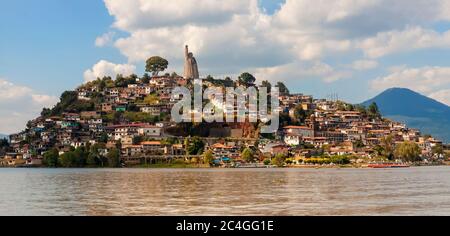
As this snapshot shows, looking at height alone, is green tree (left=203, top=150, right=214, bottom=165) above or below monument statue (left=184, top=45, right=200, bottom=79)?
below

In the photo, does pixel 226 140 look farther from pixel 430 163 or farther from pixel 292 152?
pixel 430 163

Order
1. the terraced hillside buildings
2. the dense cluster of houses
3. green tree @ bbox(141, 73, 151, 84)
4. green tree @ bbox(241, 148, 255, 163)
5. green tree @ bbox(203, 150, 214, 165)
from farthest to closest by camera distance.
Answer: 1. green tree @ bbox(141, 73, 151, 84)
2. the dense cluster of houses
3. the terraced hillside buildings
4. green tree @ bbox(241, 148, 255, 163)
5. green tree @ bbox(203, 150, 214, 165)

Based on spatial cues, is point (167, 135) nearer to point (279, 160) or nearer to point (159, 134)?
point (159, 134)

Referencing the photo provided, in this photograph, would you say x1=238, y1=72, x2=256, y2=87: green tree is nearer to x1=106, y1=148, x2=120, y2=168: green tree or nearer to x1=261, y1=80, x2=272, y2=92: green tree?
x1=261, y1=80, x2=272, y2=92: green tree

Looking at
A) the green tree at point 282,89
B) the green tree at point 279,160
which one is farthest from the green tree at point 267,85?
the green tree at point 279,160

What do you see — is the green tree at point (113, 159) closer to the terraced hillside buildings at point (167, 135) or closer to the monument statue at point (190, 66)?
the terraced hillside buildings at point (167, 135)

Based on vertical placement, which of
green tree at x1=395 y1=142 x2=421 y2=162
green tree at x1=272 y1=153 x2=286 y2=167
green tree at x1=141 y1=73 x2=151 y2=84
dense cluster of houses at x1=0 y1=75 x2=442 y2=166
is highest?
green tree at x1=141 y1=73 x2=151 y2=84

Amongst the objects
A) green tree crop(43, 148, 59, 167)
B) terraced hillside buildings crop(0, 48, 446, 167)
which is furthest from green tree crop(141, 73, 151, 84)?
green tree crop(43, 148, 59, 167)
